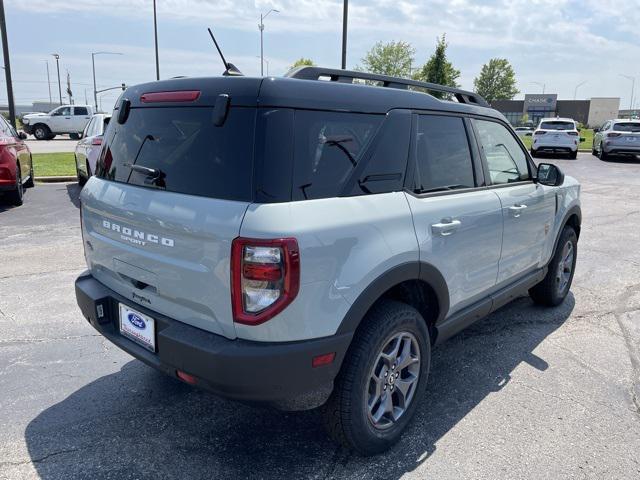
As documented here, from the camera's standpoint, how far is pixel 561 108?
101312 mm

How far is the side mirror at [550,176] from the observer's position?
4.08 metres

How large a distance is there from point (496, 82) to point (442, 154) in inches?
3814

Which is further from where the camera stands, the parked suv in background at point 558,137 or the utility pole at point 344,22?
the parked suv in background at point 558,137

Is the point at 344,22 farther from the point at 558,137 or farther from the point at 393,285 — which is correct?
the point at 393,285

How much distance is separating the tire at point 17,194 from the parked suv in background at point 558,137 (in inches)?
738

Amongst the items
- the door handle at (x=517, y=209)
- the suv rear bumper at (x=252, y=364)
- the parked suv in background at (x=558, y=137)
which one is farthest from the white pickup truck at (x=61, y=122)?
the suv rear bumper at (x=252, y=364)

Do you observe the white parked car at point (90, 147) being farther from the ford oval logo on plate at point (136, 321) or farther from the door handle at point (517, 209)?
the door handle at point (517, 209)

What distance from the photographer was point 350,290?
88.7 inches

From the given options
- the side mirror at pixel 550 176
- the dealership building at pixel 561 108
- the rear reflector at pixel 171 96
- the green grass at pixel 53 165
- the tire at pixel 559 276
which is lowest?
the green grass at pixel 53 165

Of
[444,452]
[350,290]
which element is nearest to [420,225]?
[350,290]

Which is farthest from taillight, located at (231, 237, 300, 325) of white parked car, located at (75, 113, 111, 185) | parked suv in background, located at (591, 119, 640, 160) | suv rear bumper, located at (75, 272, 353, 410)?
parked suv in background, located at (591, 119, 640, 160)

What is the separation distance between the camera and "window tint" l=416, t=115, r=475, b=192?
2.88 meters

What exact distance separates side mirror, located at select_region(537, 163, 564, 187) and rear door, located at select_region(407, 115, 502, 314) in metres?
0.96

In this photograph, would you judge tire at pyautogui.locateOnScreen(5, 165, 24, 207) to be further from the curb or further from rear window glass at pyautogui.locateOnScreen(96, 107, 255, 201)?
rear window glass at pyautogui.locateOnScreen(96, 107, 255, 201)
